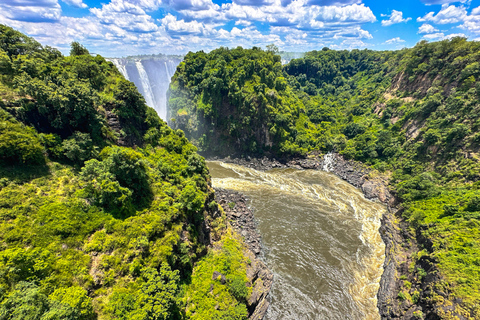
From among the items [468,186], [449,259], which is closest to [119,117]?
[449,259]

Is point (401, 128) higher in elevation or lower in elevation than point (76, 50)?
lower

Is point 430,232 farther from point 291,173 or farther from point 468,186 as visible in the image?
point 291,173

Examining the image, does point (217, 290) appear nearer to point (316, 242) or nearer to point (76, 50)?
point (316, 242)

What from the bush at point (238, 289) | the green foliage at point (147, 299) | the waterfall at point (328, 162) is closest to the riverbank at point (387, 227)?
the waterfall at point (328, 162)

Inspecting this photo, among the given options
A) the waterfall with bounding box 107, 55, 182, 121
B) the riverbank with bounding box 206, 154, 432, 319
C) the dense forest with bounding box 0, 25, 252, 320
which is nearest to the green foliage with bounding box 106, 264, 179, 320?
the dense forest with bounding box 0, 25, 252, 320

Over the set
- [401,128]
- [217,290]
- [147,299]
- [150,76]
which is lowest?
[217,290]

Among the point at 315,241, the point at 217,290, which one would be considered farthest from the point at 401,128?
the point at 217,290
